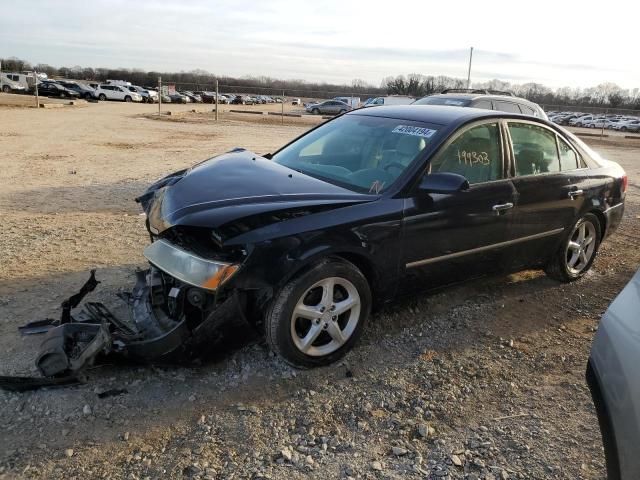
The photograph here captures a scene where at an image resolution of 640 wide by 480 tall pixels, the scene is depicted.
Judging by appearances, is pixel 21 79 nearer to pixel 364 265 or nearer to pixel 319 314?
pixel 364 265

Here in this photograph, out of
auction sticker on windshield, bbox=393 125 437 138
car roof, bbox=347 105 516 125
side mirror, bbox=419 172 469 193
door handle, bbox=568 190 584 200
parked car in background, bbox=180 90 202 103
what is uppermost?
parked car in background, bbox=180 90 202 103

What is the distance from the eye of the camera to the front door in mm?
3730

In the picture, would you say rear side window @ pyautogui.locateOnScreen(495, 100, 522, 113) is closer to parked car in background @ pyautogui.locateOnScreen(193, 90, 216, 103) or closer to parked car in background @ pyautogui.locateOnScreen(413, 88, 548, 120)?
parked car in background @ pyautogui.locateOnScreen(413, 88, 548, 120)

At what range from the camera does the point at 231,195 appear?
3.33 m

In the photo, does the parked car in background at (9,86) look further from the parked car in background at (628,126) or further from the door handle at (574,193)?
the parked car in background at (628,126)

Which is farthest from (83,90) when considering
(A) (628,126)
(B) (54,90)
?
(A) (628,126)

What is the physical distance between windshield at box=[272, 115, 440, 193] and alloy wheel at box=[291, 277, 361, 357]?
2.43 feet

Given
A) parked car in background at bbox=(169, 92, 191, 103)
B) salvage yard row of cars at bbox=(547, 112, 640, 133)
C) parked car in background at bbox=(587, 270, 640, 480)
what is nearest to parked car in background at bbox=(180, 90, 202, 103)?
parked car in background at bbox=(169, 92, 191, 103)

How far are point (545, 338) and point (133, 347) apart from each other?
3.05 meters

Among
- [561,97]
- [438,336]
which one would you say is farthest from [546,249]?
[561,97]

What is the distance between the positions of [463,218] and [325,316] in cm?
135

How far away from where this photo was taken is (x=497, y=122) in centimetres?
437

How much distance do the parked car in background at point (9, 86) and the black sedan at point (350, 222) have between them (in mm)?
54351

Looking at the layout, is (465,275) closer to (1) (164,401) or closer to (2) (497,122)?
(2) (497,122)
